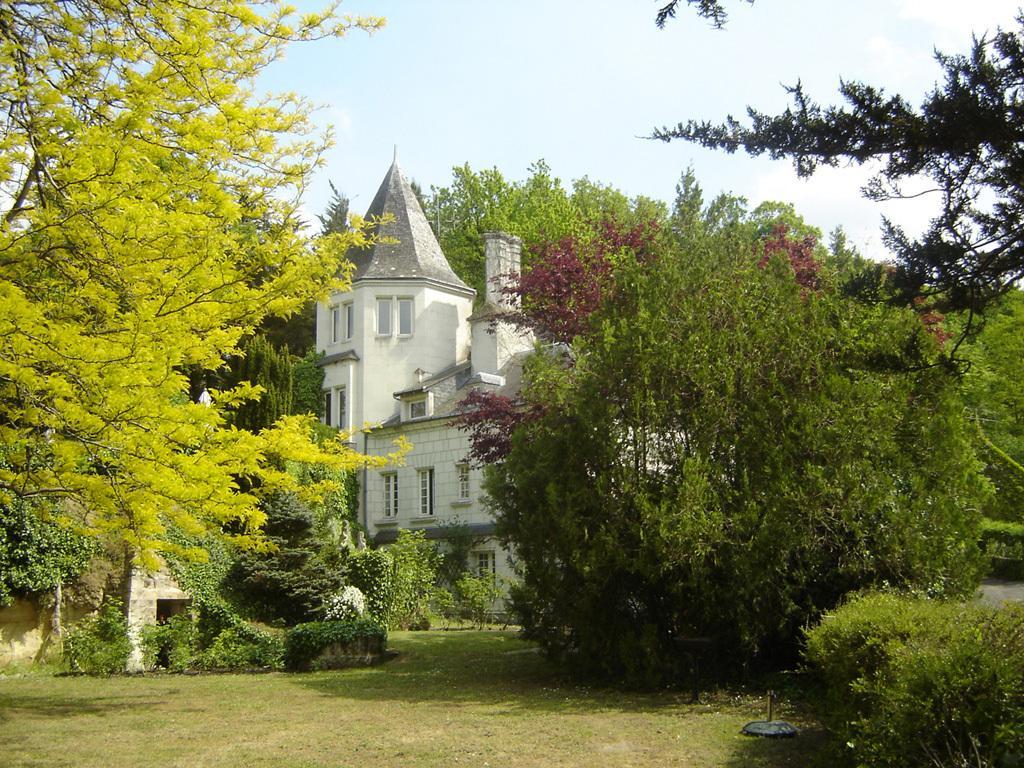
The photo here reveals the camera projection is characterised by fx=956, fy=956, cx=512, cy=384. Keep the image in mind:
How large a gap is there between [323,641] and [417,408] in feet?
52.8

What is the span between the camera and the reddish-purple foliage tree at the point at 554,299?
17719 mm

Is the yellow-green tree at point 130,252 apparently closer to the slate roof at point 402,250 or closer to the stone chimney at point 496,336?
the stone chimney at point 496,336

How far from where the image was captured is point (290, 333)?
42031 mm

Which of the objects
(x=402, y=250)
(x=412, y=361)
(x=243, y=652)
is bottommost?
(x=243, y=652)

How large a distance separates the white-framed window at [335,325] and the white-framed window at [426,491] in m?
6.31

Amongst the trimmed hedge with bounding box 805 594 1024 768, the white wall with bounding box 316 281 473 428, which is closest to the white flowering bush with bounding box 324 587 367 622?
the trimmed hedge with bounding box 805 594 1024 768

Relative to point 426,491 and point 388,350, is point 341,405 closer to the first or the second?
point 388,350

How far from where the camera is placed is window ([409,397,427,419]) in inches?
1213

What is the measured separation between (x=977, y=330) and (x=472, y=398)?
520 inches

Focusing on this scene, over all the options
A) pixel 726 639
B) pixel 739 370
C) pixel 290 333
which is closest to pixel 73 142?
pixel 739 370

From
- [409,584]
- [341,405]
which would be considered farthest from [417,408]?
[409,584]

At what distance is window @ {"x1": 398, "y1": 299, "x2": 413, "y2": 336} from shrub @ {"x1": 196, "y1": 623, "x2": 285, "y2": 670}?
54.9 ft

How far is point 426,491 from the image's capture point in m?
29.7

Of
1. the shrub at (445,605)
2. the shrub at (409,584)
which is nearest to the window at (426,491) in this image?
the shrub at (445,605)
